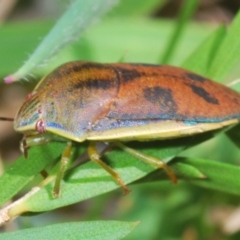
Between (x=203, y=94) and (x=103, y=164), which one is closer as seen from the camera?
(x=103, y=164)

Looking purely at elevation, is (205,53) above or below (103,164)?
above

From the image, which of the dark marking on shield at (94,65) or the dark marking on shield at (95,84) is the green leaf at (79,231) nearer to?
the dark marking on shield at (95,84)

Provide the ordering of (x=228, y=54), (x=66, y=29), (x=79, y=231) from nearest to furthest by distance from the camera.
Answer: (x=79, y=231) → (x=66, y=29) → (x=228, y=54)

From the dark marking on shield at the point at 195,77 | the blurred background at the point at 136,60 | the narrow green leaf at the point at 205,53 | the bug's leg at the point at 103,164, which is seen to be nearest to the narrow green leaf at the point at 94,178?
the bug's leg at the point at 103,164

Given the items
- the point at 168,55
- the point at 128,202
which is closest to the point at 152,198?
the point at 128,202

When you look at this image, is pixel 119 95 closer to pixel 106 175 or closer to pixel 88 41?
pixel 106 175

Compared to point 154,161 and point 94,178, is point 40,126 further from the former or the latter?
point 154,161

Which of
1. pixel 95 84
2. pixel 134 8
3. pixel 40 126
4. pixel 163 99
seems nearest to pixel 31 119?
pixel 40 126
